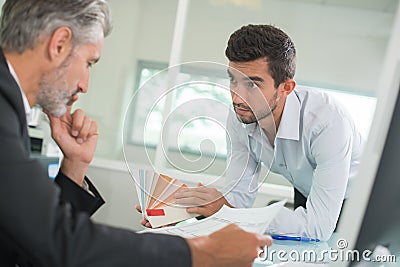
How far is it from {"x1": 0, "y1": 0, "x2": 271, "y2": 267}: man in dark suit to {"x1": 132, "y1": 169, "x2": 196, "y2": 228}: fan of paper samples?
154mm

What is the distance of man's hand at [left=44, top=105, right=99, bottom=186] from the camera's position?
124 centimetres

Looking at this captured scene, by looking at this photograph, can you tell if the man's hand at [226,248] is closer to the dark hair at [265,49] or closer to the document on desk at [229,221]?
the document on desk at [229,221]

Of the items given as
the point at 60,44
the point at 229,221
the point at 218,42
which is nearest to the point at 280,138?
the point at 229,221

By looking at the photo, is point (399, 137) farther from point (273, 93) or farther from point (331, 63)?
point (331, 63)

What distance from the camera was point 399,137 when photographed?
26.3 inches

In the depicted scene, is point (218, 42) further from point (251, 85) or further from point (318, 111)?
point (251, 85)

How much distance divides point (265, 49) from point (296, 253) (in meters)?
0.67

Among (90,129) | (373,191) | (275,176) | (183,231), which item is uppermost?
(373,191)

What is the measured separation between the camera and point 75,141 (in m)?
1.28

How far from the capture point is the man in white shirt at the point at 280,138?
55.2 inches

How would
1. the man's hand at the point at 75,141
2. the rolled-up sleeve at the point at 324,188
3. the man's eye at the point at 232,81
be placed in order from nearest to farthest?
the man's hand at the point at 75,141 → the man's eye at the point at 232,81 → the rolled-up sleeve at the point at 324,188

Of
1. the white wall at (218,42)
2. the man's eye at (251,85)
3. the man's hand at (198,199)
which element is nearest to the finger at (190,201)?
the man's hand at (198,199)

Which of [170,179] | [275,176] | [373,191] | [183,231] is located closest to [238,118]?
[170,179]

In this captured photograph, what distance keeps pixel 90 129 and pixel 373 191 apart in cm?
80
